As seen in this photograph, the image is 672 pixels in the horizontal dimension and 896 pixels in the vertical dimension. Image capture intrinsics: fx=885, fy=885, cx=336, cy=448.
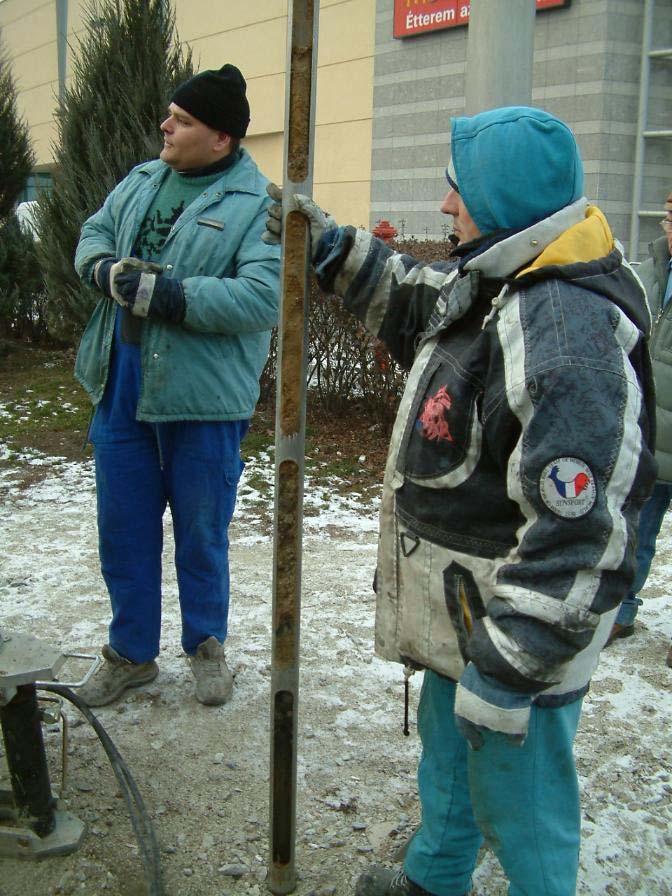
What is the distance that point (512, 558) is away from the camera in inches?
60.5

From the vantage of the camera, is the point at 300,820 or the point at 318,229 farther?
the point at 300,820

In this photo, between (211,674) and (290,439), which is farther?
(211,674)

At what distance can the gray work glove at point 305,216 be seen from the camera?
5.96 feet

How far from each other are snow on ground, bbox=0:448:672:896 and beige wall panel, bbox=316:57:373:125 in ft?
44.6

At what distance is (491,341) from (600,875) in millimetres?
1511

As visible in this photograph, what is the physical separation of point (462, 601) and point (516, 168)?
803mm

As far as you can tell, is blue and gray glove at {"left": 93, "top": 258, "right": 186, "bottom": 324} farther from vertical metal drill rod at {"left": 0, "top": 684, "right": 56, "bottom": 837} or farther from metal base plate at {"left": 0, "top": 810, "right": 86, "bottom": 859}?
metal base plate at {"left": 0, "top": 810, "right": 86, "bottom": 859}

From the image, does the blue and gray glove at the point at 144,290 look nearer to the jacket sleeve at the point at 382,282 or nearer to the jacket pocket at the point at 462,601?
the jacket sleeve at the point at 382,282

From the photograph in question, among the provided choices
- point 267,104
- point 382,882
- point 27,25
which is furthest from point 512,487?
point 27,25

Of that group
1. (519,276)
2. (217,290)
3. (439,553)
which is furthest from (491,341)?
(217,290)

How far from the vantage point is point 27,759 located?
216 centimetres

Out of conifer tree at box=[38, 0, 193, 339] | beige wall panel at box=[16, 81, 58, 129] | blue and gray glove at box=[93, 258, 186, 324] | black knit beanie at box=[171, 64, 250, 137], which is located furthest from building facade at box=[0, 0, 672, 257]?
beige wall panel at box=[16, 81, 58, 129]

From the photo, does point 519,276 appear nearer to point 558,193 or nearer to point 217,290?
point 558,193

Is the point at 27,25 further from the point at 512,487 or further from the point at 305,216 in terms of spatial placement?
the point at 512,487
